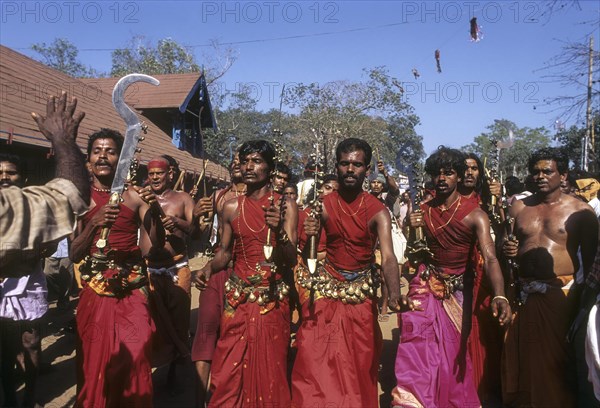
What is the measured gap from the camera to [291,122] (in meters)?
36.0

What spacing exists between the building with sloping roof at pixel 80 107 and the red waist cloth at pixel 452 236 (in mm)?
2194

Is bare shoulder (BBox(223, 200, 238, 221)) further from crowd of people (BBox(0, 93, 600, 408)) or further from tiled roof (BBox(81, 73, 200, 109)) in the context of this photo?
tiled roof (BBox(81, 73, 200, 109))

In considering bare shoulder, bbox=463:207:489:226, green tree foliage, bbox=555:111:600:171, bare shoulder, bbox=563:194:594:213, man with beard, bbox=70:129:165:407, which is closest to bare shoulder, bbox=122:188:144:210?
man with beard, bbox=70:129:165:407

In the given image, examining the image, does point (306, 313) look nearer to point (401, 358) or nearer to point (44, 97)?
point (401, 358)

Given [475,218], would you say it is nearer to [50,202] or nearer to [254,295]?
[254,295]

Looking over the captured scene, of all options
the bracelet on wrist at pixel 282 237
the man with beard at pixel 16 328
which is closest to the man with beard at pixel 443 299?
the bracelet on wrist at pixel 282 237

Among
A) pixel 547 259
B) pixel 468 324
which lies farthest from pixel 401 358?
pixel 547 259

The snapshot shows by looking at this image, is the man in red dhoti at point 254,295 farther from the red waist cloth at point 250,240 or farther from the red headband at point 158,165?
the red headband at point 158,165

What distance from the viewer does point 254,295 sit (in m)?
4.12

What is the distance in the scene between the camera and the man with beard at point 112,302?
12.9 ft

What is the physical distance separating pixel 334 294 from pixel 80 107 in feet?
40.3

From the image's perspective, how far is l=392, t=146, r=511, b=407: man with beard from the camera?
14.1ft

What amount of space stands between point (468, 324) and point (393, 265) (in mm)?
1091

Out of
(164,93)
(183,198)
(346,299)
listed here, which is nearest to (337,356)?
(346,299)
